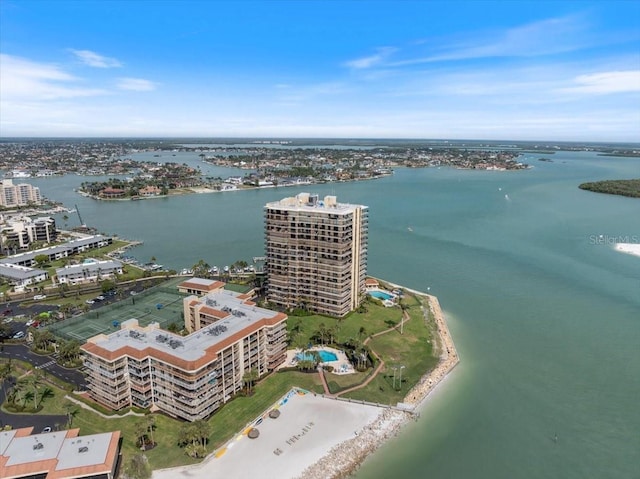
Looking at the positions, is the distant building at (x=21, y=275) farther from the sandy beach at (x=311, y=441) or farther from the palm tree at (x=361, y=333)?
the palm tree at (x=361, y=333)

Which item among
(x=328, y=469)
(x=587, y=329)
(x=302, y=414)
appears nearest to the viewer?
(x=328, y=469)

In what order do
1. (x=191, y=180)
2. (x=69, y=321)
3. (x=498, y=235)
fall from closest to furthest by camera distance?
(x=69, y=321) → (x=498, y=235) → (x=191, y=180)

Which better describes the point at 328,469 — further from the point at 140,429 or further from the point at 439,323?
the point at 439,323

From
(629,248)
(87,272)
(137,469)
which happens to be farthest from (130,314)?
(629,248)

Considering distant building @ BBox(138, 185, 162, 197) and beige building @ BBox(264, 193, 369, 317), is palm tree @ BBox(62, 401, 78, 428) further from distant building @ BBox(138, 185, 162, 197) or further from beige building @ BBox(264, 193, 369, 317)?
distant building @ BBox(138, 185, 162, 197)

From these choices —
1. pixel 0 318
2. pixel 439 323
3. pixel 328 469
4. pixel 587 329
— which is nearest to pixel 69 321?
pixel 0 318

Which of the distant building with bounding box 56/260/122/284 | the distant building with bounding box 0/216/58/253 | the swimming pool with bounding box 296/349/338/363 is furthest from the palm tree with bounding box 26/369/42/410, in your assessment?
the distant building with bounding box 0/216/58/253
